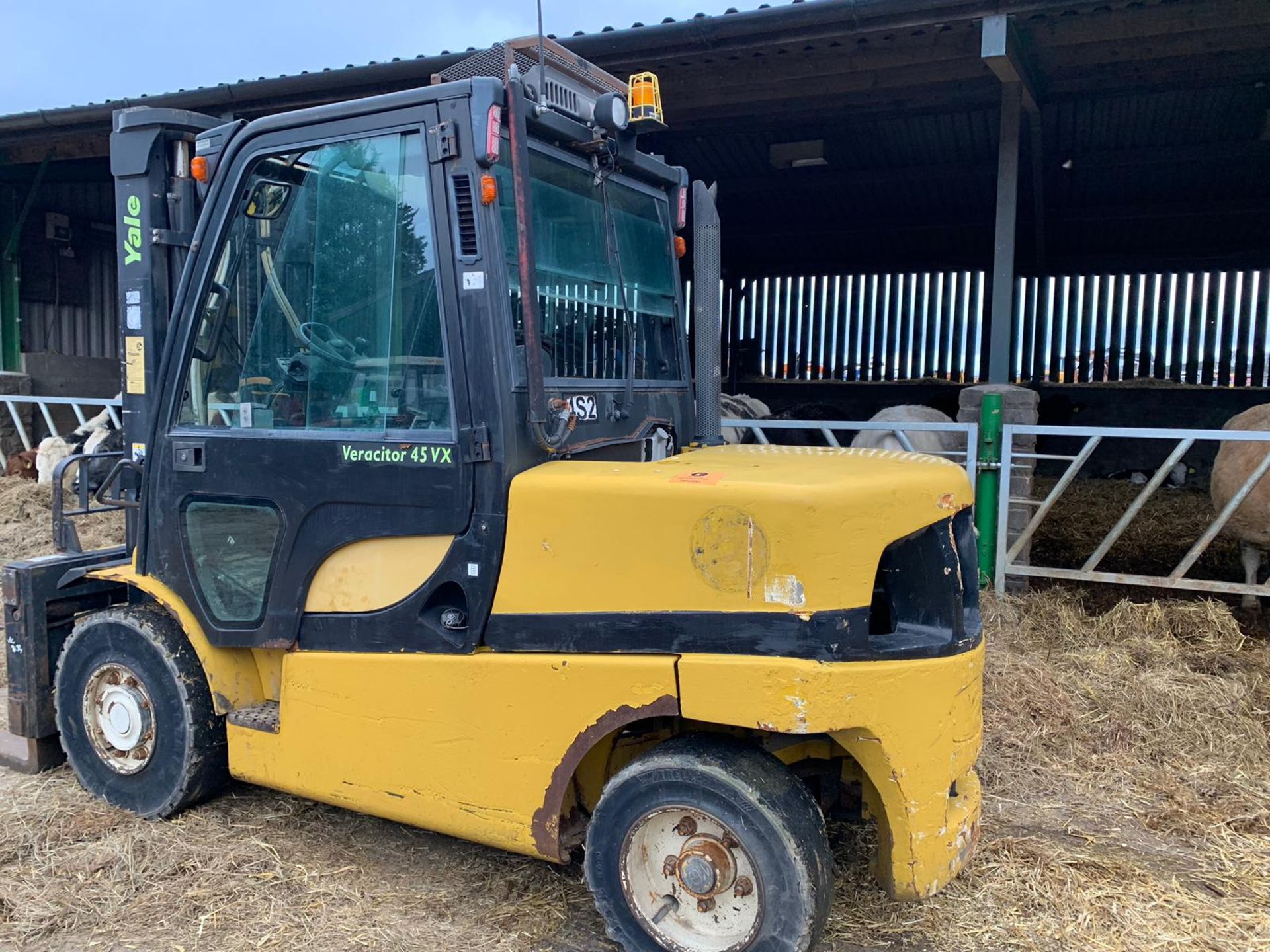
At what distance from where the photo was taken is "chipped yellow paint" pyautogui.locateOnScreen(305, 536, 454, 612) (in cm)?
323

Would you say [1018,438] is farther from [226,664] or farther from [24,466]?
[24,466]

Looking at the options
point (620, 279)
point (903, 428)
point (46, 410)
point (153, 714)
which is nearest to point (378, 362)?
point (620, 279)

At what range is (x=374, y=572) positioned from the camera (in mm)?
3336

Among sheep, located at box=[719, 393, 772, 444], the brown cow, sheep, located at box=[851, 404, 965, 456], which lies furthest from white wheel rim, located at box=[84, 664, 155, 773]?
the brown cow

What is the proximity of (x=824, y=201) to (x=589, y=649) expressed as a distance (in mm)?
13050

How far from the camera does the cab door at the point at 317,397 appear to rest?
3193 millimetres

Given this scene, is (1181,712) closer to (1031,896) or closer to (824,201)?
(1031,896)

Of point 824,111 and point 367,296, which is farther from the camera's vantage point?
point 824,111

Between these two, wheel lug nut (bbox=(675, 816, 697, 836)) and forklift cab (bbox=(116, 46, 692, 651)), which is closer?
wheel lug nut (bbox=(675, 816, 697, 836))

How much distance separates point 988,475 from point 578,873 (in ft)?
13.4

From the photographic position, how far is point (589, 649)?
2.97 m

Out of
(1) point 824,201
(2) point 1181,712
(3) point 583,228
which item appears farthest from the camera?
(1) point 824,201

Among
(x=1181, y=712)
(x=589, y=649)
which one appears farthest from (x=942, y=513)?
(x=1181, y=712)

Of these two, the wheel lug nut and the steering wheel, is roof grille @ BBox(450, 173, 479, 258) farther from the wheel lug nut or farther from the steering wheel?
the wheel lug nut
